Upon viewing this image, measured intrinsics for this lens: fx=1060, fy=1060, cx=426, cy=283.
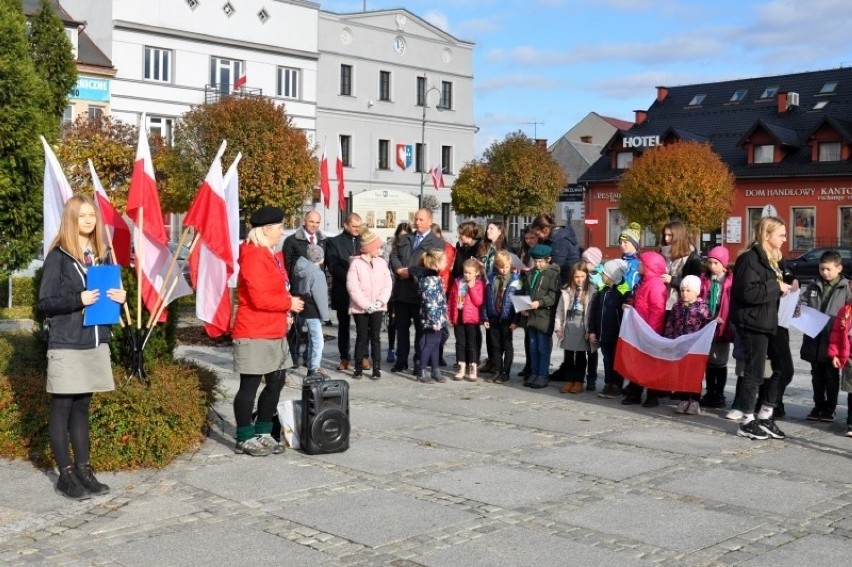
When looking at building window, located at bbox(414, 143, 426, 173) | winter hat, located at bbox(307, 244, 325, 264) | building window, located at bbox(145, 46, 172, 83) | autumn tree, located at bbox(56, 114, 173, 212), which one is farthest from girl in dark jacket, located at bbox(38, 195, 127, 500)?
building window, located at bbox(414, 143, 426, 173)

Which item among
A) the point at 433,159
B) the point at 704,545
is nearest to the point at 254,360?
the point at 704,545

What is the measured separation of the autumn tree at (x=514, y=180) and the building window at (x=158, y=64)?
54.1 feet

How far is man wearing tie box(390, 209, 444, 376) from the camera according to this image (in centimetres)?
1332

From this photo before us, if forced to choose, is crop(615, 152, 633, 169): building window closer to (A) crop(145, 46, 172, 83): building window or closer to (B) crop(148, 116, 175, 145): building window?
(B) crop(148, 116, 175, 145): building window

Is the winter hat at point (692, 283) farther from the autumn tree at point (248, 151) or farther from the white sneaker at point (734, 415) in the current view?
the autumn tree at point (248, 151)

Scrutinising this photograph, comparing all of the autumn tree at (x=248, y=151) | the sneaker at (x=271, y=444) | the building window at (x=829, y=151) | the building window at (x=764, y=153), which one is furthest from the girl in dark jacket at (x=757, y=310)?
the building window at (x=764, y=153)

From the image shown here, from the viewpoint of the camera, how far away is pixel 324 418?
8.40 meters

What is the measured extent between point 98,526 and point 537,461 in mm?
3416

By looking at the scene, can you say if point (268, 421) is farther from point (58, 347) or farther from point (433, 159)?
point (433, 159)

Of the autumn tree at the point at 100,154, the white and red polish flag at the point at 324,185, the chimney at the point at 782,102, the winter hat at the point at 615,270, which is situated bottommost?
the winter hat at the point at 615,270

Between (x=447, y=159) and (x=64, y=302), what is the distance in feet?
195

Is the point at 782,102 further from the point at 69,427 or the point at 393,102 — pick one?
the point at 69,427

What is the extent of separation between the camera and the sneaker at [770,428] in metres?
9.24

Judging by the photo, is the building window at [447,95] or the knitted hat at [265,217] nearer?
the knitted hat at [265,217]
